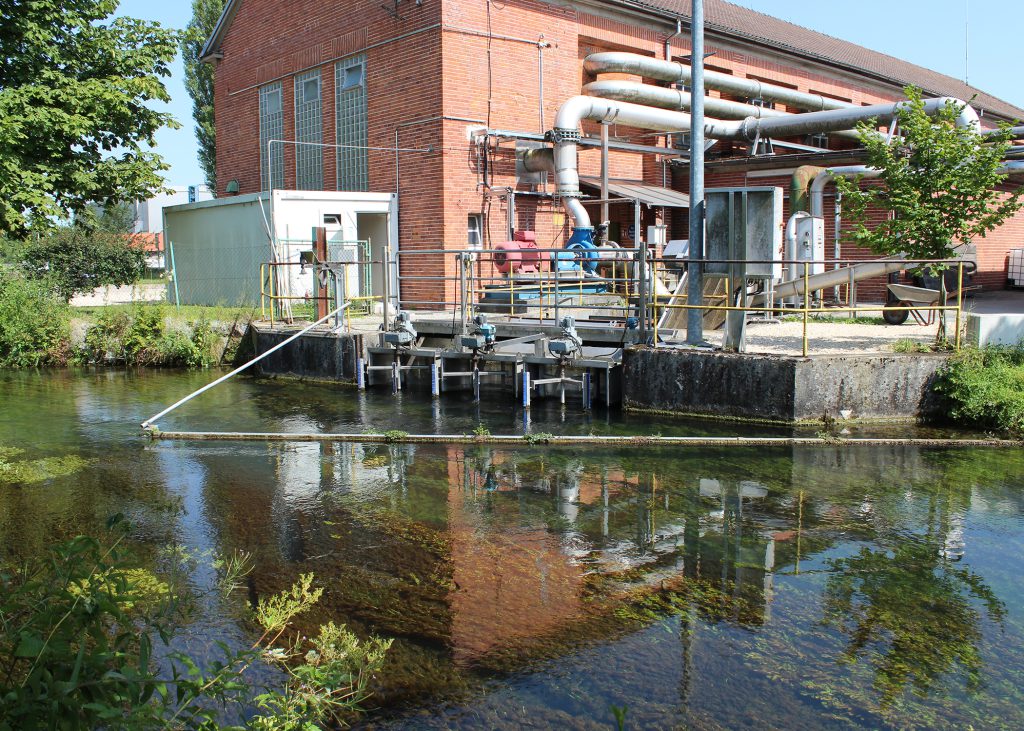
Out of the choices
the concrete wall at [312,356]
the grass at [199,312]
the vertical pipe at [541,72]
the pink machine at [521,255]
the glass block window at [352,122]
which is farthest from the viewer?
the glass block window at [352,122]

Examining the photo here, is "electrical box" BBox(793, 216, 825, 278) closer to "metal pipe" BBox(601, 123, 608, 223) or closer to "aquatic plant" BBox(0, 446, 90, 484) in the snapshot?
"metal pipe" BBox(601, 123, 608, 223)

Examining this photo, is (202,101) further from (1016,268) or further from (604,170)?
(1016,268)

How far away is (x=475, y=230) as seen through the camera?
2261cm

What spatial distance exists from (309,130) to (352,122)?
2380mm

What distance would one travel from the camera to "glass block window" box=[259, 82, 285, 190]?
2727 cm

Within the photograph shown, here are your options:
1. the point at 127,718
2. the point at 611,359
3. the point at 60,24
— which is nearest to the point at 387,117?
the point at 60,24

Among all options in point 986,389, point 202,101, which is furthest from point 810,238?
point 202,101

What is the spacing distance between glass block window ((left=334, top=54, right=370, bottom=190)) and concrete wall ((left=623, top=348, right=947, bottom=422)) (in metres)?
13.5

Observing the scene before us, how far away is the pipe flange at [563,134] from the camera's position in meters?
21.9

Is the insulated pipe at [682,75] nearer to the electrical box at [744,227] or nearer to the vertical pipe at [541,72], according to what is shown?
the vertical pipe at [541,72]

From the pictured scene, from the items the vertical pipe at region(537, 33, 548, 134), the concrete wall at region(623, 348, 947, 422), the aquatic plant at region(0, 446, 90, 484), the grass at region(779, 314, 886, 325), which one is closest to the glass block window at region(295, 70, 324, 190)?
the vertical pipe at region(537, 33, 548, 134)

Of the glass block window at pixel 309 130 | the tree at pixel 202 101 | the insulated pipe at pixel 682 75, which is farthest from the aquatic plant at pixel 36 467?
the tree at pixel 202 101

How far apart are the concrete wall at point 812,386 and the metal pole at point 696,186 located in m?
0.76

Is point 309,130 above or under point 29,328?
above
